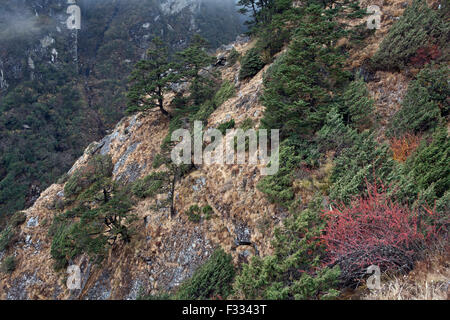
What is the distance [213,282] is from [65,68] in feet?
343

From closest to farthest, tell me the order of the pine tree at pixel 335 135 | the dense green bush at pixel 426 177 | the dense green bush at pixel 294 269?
the dense green bush at pixel 294 269
the dense green bush at pixel 426 177
the pine tree at pixel 335 135

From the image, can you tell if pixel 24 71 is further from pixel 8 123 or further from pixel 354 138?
pixel 354 138

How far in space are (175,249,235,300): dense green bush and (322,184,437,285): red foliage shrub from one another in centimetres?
330

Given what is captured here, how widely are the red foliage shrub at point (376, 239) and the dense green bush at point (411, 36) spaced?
6.56m

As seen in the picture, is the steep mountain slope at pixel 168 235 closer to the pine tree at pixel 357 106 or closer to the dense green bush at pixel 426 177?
the dense green bush at pixel 426 177

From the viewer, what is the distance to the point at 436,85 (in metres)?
6.25

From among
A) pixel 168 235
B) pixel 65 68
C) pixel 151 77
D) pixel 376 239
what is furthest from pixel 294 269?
pixel 65 68

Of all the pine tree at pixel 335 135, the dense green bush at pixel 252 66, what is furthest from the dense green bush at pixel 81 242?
the dense green bush at pixel 252 66

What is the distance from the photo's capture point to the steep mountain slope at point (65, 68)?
5531 centimetres

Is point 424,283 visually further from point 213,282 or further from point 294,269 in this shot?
point 213,282

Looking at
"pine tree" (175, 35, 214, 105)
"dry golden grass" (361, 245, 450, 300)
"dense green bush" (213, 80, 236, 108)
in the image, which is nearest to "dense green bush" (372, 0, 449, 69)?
"dry golden grass" (361, 245, 450, 300)
